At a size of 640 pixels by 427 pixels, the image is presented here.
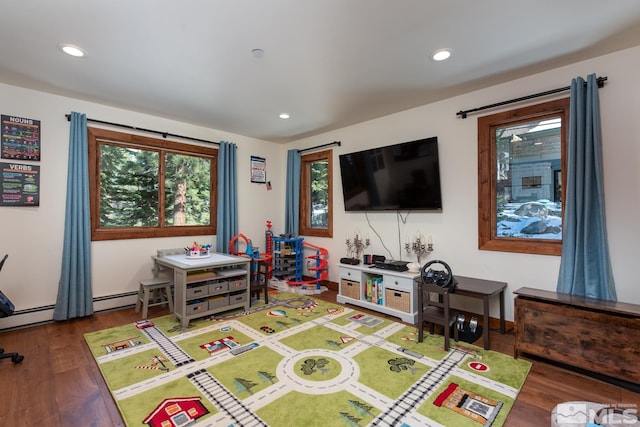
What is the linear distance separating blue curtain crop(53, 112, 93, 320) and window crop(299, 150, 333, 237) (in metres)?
3.03

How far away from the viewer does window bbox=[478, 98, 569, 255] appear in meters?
2.83

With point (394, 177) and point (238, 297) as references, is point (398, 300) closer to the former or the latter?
point (394, 177)

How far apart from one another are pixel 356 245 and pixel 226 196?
2.15 m

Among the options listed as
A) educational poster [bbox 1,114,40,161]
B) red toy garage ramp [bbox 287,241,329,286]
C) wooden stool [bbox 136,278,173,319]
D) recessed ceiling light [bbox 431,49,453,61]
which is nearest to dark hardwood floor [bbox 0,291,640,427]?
wooden stool [bbox 136,278,173,319]

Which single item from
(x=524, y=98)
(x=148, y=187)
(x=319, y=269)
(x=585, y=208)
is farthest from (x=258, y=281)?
(x=524, y=98)

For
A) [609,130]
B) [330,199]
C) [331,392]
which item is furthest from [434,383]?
[330,199]

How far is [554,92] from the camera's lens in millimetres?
2750

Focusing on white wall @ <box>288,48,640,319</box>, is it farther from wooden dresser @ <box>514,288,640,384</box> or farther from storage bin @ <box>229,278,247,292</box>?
storage bin @ <box>229,278,247,292</box>

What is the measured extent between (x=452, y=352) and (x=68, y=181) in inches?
171

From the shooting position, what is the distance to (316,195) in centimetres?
522

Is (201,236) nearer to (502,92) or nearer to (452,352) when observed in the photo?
(452,352)

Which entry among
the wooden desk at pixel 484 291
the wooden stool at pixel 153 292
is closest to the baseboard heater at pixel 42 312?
the wooden stool at pixel 153 292

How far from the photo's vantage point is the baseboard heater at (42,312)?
313 centimetres

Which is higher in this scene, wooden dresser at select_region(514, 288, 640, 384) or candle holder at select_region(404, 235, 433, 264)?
candle holder at select_region(404, 235, 433, 264)
